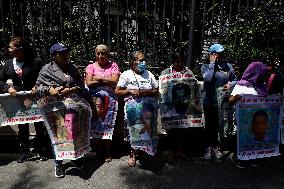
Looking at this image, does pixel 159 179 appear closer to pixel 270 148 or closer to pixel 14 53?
pixel 270 148

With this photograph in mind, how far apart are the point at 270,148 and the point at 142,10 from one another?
3.18 m

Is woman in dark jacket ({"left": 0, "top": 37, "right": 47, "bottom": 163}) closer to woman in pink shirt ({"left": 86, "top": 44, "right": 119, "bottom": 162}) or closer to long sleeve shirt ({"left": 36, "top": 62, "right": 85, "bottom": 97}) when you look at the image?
long sleeve shirt ({"left": 36, "top": 62, "right": 85, "bottom": 97})

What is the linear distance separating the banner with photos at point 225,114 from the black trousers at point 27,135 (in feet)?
9.15

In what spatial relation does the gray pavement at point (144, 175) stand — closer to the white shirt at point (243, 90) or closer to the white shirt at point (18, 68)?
the white shirt at point (243, 90)

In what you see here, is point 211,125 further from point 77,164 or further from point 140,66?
point 77,164

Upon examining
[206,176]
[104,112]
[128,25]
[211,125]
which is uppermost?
[128,25]

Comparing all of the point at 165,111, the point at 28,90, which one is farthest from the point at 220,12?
the point at 28,90

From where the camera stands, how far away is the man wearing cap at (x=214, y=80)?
509 cm

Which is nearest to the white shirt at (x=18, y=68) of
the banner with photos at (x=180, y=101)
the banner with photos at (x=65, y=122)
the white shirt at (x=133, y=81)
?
the banner with photos at (x=65, y=122)

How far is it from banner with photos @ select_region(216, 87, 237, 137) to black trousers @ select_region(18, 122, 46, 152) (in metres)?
2.79

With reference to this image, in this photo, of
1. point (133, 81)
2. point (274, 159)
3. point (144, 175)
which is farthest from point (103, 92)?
point (274, 159)

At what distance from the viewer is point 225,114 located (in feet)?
17.1

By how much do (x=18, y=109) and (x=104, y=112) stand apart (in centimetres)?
127

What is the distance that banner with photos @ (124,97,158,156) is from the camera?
5.06 meters
